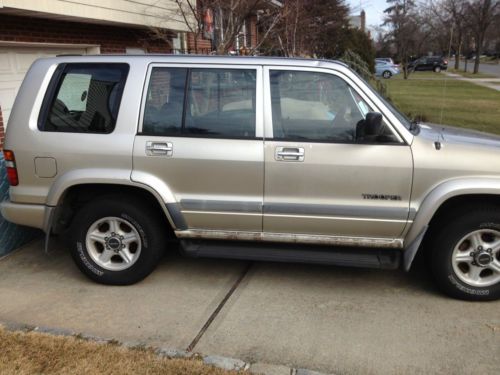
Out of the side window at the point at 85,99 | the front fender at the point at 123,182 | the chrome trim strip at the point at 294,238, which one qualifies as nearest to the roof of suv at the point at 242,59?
the side window at the point at 85,99

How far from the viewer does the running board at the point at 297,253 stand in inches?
152

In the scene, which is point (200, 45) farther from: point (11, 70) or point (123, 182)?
point (123, 182)

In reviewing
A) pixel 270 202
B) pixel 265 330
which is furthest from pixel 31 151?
pixel 265 330

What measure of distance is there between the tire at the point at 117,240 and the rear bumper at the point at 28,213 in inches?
9.8

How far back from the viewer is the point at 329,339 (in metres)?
3.43

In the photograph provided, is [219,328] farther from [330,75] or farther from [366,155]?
[330,75]

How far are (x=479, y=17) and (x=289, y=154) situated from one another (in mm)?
43508

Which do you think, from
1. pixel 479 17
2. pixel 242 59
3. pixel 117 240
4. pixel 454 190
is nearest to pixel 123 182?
pixel 117 240

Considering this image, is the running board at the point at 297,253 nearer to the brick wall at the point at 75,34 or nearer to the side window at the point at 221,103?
the side window at the point at 221,103

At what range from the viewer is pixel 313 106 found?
3855 mm

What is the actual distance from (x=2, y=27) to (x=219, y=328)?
5723mm

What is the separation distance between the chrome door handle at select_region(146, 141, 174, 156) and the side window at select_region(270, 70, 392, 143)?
847mm

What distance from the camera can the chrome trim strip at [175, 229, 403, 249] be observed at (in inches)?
152

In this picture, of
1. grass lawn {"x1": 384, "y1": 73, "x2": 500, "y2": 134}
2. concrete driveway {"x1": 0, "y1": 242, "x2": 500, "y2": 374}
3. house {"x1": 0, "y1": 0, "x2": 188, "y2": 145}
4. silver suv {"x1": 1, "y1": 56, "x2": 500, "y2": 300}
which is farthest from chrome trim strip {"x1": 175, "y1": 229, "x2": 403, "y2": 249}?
grass lawn {"x1": 384, "y1": 73, "x2": 500, "y2": 134}
